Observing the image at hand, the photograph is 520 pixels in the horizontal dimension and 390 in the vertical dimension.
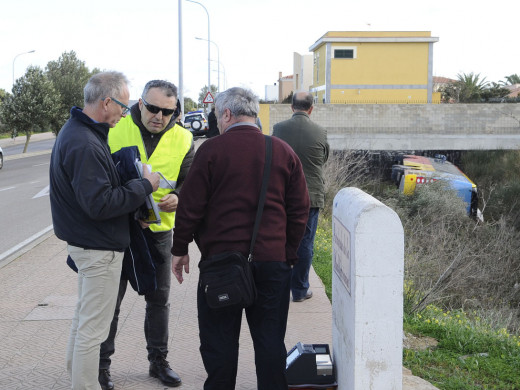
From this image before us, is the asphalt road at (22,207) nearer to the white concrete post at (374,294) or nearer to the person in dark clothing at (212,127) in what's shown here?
the person in dark clothing at (212,127)

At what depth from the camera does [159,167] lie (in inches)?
154

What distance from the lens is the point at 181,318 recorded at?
557 centimetres

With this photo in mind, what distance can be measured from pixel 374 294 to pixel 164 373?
1728 mm

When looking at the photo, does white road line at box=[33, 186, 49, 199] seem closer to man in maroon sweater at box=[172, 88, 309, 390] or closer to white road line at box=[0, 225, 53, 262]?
white road line at box=[0, 225, 53, 262]

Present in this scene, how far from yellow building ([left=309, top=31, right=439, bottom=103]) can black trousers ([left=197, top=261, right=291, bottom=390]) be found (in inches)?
1826

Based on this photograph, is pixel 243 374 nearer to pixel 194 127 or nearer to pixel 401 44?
pixel 194 127

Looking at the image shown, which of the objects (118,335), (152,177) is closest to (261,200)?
(152,177)

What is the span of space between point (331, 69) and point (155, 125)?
4714cm

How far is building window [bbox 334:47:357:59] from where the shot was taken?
49406mm

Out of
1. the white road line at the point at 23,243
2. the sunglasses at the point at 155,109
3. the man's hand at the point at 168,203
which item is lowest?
the white road line at the point at 23,243

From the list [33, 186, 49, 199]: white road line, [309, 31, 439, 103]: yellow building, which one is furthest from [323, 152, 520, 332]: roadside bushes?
[309, 31, 439, 103]: yellow building

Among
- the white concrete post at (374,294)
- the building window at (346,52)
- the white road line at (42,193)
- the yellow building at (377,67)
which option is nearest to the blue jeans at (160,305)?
the white concrete post at (374,294)

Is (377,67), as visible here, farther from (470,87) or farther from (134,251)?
(134,251)

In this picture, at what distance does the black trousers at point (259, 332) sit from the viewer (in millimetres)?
3330
